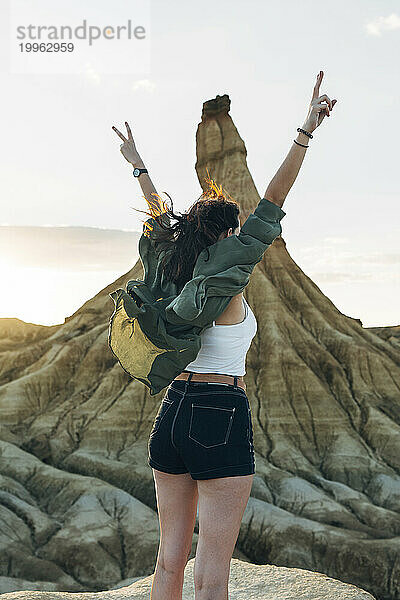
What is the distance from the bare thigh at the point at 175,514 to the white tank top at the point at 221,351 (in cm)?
45

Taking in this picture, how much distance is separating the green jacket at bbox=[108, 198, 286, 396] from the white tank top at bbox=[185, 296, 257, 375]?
0.15ft

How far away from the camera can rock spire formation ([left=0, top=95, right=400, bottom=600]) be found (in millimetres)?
16750

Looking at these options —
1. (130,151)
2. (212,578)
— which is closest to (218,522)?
(212,578)

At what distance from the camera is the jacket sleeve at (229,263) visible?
2727 millimetres

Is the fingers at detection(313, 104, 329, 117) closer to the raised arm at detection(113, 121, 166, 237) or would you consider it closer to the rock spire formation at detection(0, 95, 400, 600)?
the raised arm at detection(113, 121, 166, 237)

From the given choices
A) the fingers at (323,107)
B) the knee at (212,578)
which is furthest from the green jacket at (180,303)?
the knee at (212,578)

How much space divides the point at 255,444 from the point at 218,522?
1889 centimetres

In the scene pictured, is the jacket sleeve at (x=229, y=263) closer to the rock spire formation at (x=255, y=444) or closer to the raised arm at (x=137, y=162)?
the raised arm at (x=137, y=162)

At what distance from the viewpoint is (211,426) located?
276 centimetres

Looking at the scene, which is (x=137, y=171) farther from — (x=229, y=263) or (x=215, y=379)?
(x=215, y=379)

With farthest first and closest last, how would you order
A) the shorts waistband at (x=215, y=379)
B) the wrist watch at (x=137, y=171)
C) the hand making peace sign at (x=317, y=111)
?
the wrist watch at (x=137, y=171) → the hand making peace sign at (x=317, y=111) → the shorts waistband at (x=215, y=379)

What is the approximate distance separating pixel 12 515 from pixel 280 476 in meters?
7.25

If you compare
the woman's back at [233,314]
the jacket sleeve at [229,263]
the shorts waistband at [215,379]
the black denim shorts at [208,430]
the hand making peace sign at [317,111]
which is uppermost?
the hand making peace sign at [317,111]

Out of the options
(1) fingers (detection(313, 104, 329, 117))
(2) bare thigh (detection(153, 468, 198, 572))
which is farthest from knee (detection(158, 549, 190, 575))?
(1) fingers (detection(313, 104, 329, 117))
